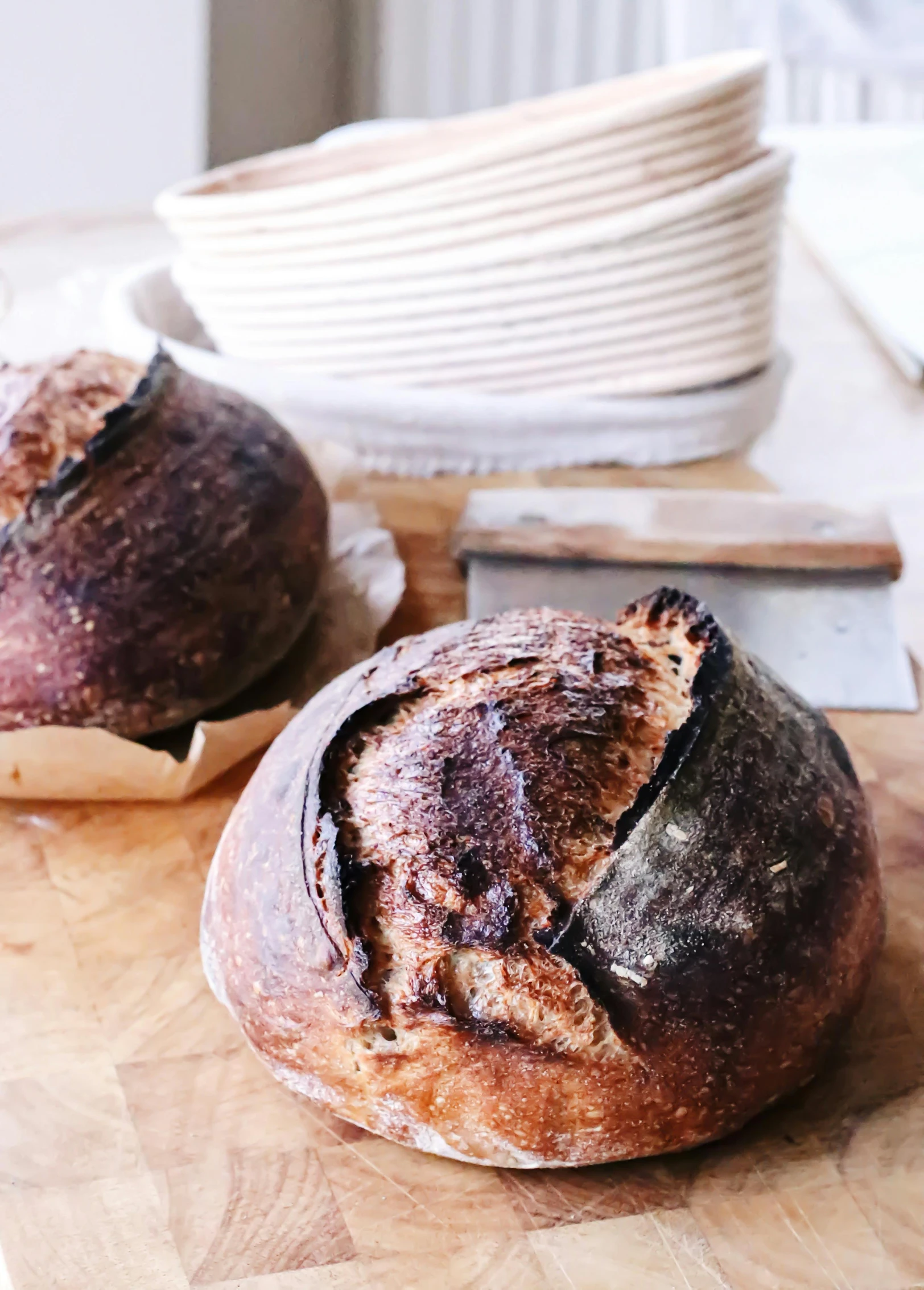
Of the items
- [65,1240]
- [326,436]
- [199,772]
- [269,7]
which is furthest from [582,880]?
[269,7]

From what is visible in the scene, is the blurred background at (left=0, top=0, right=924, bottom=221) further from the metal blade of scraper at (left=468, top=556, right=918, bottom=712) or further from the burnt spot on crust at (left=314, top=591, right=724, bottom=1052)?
the burnt spot on crust at (left=314, top=591, right=724, bottom=1052)

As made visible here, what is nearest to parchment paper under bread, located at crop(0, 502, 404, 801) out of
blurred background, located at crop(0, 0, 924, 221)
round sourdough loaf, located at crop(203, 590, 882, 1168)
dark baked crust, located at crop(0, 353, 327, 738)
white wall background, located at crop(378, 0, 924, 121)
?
dark baked crust, located at crop(0, 353, 327, 738)

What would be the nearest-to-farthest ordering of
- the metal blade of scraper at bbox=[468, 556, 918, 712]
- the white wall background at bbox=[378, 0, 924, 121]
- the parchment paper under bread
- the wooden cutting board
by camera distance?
1. the wooden cutting board
2. the parchment paper under bread
3. the metal blade of scraper at bbox=[468, 556, 918, 712]
4. the white wall background at bbox=[378, 0, 924, 121]

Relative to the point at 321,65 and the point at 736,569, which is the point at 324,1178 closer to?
the point at 736,569

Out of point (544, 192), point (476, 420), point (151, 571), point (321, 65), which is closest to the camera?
point (151, 571)

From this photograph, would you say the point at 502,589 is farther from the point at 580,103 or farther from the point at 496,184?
the point at 580,103

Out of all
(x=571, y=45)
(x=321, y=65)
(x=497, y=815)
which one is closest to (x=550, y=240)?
(x=497, y=815)
